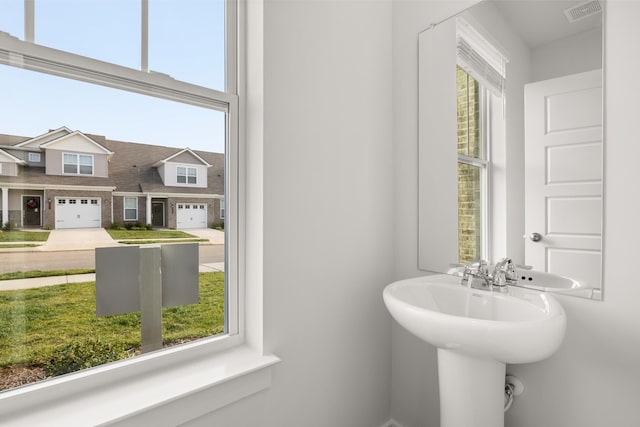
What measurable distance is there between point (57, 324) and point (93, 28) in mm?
888

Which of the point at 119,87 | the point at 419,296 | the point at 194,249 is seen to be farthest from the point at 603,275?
the point at 119,87

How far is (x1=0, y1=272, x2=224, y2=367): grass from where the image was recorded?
2.99ft

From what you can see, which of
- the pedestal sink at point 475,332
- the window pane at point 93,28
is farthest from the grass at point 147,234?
the pedestal sink at point 475,332

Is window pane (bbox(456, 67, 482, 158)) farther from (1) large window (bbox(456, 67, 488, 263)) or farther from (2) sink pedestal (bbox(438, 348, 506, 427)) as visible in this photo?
(2) sink pedestal (bbox(438, 348, 506, 427))

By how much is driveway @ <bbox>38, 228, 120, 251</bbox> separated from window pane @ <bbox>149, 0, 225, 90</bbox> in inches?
22.3

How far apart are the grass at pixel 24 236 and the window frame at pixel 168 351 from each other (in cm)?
41

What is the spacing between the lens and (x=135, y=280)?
1.10 metres

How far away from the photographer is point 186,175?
3.99ft

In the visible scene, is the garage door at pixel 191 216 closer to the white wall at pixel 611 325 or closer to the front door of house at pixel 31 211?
the front door of house at pixel 31 211

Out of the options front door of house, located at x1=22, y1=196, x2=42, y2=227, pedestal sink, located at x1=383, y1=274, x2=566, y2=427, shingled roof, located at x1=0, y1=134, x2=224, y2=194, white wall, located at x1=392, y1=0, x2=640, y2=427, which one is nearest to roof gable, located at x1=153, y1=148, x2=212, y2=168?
shingled roof, located at x1=0, y1=134, x2=224, y2=194

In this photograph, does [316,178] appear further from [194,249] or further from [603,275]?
[603,275]

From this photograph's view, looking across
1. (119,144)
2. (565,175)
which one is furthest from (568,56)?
(119,144)

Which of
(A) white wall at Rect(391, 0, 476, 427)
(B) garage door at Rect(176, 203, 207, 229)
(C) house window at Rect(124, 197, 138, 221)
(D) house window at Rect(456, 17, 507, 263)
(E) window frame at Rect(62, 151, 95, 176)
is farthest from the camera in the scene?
(A) white wall at Rect(391, 0, 476, 427)

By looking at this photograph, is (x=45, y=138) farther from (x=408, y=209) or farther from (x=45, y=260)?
(x=408, y=209)
